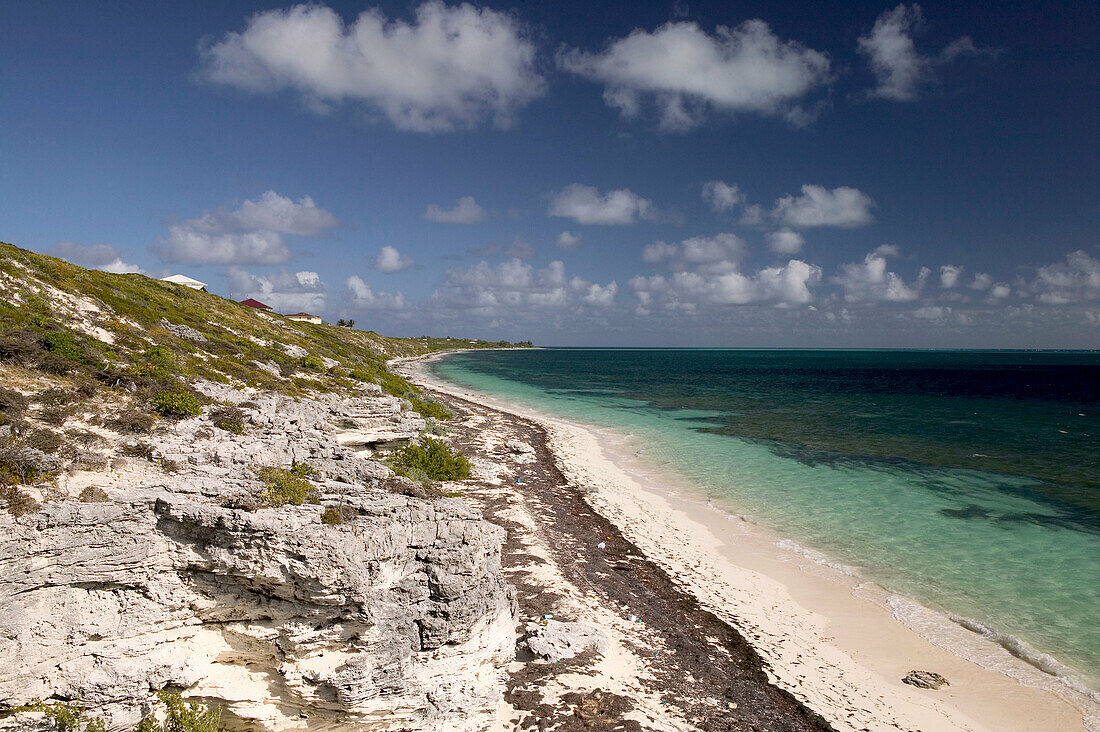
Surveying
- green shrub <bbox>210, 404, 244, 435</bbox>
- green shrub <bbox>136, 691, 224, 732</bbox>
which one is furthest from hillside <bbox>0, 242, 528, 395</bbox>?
green shrub <bbox>136, 691, 224, 732</bbox>

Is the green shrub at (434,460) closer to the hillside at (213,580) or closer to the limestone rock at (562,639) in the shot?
the hillside at (213,580)

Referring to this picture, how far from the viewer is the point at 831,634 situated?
1290 cm

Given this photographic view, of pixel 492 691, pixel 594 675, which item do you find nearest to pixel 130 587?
pixel 492 691

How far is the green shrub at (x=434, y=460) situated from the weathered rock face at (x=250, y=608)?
1141cm

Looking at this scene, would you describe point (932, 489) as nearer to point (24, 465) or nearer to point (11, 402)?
point (24, 465)

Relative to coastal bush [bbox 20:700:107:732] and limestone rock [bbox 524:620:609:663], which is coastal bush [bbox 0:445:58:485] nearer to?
coastal bush [bbox 20:700:107:732]

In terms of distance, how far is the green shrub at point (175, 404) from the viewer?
37.4ft

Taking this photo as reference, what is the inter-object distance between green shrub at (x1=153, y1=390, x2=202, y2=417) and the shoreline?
1383cm

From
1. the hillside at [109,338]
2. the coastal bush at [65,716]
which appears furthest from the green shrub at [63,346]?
the coastal bush at [65,716]

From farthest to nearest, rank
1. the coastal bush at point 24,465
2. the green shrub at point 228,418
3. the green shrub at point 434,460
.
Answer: the green shrub at point 434,460 < the green shrub at point 228,418 < the coastal bush at point 24,465

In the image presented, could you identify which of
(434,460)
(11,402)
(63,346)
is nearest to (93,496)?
(11,402)

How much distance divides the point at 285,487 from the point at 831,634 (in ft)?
44.4

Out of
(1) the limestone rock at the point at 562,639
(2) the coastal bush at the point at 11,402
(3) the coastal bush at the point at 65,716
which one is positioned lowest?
(1) the limestone rock at the point at 562,639

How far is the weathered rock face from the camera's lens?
6.92m
